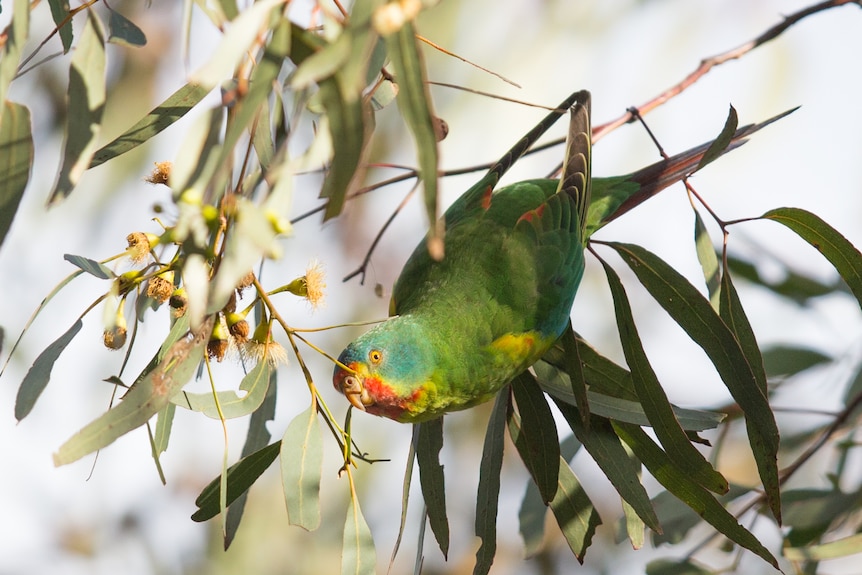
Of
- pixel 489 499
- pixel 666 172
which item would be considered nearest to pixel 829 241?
pixel 666 172

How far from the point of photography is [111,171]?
12.1 feet

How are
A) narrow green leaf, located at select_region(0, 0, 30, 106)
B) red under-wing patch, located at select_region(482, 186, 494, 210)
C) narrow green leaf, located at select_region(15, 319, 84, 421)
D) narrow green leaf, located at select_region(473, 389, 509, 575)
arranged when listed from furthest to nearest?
1. red under-wing patch, located at select_region(482, 186, 494, 210)
2. narrow green leaf, located at select_region(473, 389, 509, 575)
3. narrow green leaf, located at select_region(15, 319, 84, 421)
4. narrow green leaf, located at select_region(0, 0, 30, 106)

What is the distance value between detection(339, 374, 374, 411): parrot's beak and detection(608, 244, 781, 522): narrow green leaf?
0.59 meters

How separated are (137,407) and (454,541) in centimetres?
368

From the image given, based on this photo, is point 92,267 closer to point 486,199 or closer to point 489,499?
point 489,499

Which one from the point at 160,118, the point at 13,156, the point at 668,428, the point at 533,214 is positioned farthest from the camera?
the point at 533,214

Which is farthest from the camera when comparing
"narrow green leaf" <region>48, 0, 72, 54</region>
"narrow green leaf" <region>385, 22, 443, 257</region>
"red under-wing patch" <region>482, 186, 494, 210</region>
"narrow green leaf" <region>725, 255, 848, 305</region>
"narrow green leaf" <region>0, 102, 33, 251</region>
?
"narrow green leaf" <region>725, 255, 848, 305</region>

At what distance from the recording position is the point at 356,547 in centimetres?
143

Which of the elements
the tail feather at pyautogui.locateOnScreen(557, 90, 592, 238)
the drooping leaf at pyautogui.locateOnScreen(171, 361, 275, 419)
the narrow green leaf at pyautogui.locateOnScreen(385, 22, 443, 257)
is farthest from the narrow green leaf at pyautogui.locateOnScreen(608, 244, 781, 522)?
the narrow green leaf at pyautogui.locateOnScreen(385, 22, 443, 257)

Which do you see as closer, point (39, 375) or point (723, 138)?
point (39, 375)

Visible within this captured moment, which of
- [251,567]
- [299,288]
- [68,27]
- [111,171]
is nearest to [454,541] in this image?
[251,567]

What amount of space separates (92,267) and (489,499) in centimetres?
86

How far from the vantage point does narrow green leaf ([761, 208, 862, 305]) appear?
1546 millimetres

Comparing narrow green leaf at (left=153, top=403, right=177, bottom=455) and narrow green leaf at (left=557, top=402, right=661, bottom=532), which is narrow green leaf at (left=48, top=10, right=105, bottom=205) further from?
narrow green leaf at (left=557, top=402, right=661, bottom=532)
